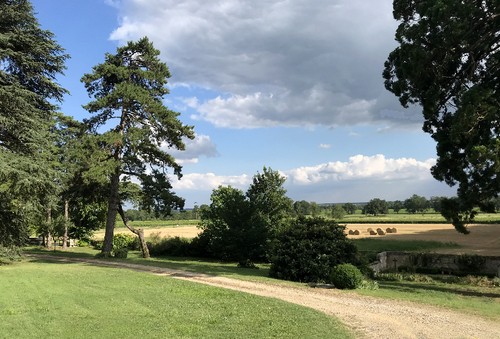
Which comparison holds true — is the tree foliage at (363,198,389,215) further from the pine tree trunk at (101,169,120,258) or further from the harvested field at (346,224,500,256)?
the pine tree trunk at (101,169,120,258)

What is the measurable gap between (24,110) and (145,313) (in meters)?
15.5

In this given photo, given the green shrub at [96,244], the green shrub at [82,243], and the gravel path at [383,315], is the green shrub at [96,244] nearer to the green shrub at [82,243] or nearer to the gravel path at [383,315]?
the green shrub at [82,243]

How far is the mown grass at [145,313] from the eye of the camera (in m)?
9.11

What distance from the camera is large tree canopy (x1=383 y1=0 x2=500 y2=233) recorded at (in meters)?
15.9

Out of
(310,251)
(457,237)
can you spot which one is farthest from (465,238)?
(310,251)

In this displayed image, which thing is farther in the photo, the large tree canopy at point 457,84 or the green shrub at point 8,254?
the green shrub at point 8,254

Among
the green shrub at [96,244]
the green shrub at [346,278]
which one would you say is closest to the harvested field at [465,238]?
the green shrub at [346,278]

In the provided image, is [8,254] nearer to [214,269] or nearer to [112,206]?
[112,206]

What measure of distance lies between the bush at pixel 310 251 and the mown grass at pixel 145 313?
492cm

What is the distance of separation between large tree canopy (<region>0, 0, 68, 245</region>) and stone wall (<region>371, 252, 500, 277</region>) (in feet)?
66.9

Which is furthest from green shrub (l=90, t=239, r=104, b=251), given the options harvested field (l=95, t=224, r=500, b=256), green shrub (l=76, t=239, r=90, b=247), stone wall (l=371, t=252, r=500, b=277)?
stone wall (l=371, t=252, r=500, b=277)

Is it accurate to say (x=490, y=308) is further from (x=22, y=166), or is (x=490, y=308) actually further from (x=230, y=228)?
(x=230, y=228)

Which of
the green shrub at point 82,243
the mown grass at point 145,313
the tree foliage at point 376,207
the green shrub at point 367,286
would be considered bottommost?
the green shrub at point 82,243

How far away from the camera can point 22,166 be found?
19.7m
